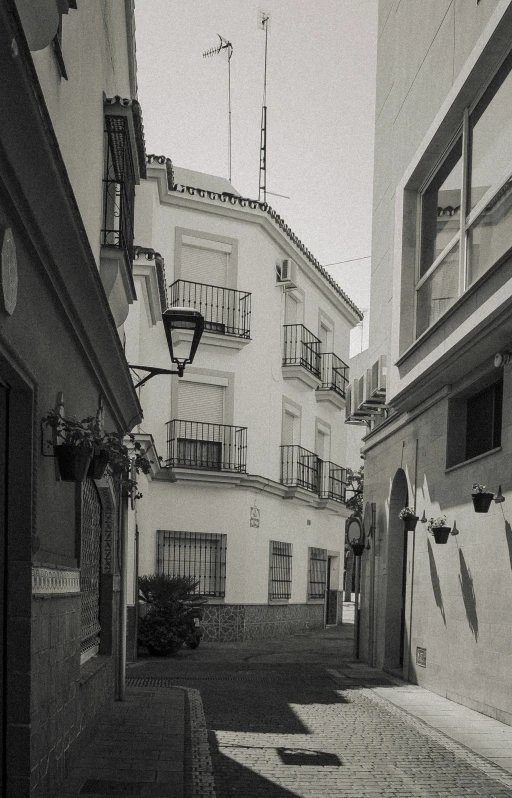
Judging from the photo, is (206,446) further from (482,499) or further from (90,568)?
(90,568)

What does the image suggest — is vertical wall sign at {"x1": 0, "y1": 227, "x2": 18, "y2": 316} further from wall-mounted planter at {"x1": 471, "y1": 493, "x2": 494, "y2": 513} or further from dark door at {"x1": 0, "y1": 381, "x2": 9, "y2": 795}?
wall-mounted planter at {"x1": 471, "y1": 493, "x2": 494, "y2": 513}

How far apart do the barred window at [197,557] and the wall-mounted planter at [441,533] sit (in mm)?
12920

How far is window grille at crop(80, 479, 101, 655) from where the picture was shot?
892cm

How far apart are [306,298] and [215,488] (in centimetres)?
711

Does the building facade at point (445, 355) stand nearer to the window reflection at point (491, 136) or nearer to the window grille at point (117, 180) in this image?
the window reflection at point (491, 136)

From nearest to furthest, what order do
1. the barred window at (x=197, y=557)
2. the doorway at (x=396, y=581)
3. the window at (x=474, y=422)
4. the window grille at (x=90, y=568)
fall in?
the window grille at (x=90, y=568) < the window at (x=474, y=422) < the doorway at (x=396, y=581) < the barred window at (x=197, y=557)

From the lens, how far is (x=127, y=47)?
11.4 m

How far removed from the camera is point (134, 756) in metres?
7.75

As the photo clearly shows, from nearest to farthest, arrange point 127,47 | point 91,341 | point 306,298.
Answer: point 91,341 < point 127,47 < point 306,298

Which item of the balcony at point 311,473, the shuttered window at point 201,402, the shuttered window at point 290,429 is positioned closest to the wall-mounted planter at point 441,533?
the shuttered window at point 201,402

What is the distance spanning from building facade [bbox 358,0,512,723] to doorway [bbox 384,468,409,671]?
0.08ft

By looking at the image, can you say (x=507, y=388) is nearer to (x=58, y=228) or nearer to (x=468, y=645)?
(x=468, y=645)

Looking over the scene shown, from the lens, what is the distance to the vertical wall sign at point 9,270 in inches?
189

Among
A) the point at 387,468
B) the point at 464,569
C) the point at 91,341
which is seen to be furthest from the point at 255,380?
→ the point at 91,341
